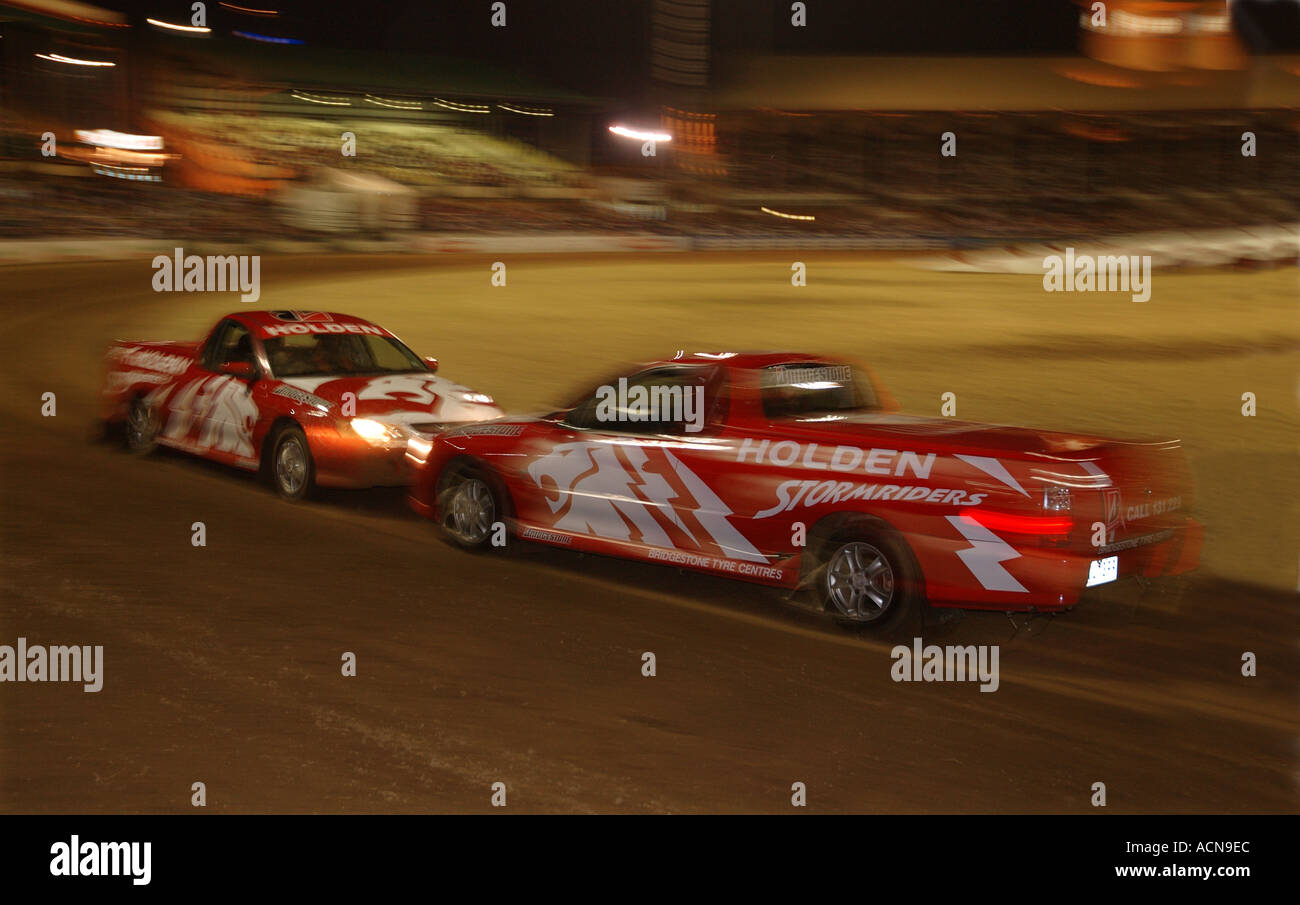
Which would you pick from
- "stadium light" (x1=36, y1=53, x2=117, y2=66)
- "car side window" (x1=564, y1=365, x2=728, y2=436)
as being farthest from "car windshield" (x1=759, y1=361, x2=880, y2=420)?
"stadium light" (x1=36, y1=53, x2=117, y2=66)

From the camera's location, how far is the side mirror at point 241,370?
33.7ft

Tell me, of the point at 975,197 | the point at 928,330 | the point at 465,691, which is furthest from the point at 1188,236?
the point at 465,691

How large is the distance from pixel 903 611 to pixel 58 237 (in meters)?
32.5

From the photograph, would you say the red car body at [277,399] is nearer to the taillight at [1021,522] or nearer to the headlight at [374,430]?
the headlight at [374,430]

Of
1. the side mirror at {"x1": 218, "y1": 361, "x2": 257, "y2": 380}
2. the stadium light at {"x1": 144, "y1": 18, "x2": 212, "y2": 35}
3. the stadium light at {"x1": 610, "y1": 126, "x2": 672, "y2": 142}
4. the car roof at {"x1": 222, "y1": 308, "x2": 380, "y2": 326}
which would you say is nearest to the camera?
the side mirror at {"x1": 218, "y1": 361, "x2": 257, "y2": 380}

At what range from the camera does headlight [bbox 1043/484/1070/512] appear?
20.5ft

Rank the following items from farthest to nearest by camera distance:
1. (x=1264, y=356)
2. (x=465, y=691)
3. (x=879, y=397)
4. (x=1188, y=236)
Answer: (x=1188, y=236), (x=1264, y=356), (x=879, y=397), (x=465, y=691)

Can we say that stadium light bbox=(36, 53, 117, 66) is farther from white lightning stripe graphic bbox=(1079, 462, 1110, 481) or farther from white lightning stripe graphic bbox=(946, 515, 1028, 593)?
white lightning stripe graphic bbox=(1079, 462, 1110, 481)

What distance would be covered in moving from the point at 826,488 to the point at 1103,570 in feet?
4.75

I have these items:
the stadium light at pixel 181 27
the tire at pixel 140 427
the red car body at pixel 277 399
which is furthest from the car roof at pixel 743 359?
the stadium light at pixel 181 27

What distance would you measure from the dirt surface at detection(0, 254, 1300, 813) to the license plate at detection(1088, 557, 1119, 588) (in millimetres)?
451

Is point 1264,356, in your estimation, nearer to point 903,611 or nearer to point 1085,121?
point 903,611

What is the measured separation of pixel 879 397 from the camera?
26.9 ft

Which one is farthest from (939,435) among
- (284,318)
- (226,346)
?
(226,346)
